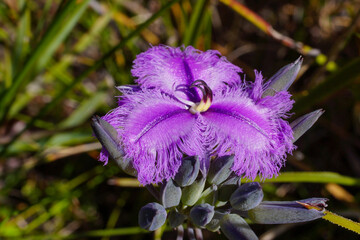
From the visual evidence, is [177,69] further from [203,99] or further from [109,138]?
[109,138]

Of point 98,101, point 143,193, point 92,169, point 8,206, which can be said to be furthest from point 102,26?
point 8,206

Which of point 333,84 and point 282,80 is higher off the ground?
point 282,80

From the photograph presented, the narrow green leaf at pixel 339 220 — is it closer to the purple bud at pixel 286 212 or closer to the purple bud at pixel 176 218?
the purple bud at pixel 286 212

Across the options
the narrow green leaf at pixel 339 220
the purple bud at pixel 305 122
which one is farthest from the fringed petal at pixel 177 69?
the narrow green leaf at pixel 339 220

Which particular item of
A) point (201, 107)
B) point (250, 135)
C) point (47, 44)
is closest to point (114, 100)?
point (47, 44)

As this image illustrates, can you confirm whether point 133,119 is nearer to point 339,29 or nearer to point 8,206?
point 8,206

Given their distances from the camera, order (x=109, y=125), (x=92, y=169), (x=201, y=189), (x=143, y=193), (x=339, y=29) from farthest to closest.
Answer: (x=339, y=29)
(x=92, y=169)
(x=143, y=193)
(x=201, y=189)
(x=109, y=125)

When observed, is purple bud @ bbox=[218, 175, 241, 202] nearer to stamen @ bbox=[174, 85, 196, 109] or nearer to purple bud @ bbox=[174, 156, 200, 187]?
purple bud @ bbox=[174, 156, 200, 187]
